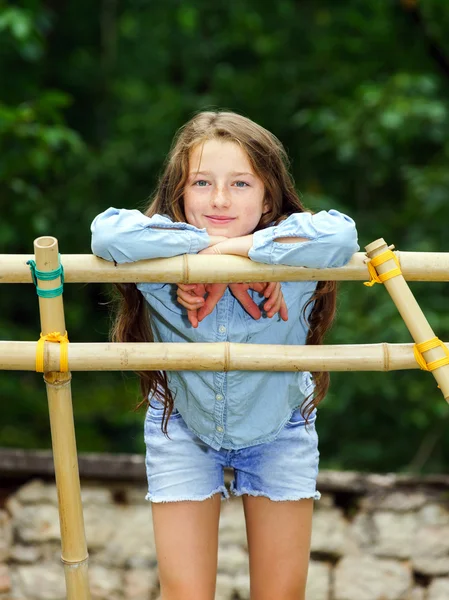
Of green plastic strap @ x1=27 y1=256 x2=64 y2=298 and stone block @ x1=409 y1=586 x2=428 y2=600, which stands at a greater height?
green plastic strap @ x1=27 y1=256 x2=64 y2=298

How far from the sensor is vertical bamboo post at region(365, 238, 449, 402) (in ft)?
6.28

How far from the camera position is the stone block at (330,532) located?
12.0ft

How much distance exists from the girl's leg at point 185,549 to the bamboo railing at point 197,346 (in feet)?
0.81

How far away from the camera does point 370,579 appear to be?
346 cm

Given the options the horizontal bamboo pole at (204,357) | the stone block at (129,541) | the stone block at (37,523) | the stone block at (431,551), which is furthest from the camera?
the stone block at (37,523)

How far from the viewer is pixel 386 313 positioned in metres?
4.45

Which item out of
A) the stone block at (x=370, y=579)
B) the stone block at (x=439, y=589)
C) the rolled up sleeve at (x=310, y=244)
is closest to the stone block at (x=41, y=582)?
the stone block at (x=370, y=579)

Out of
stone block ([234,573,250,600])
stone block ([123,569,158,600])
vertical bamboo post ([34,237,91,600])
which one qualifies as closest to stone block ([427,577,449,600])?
stone block ([234,573,250,600])

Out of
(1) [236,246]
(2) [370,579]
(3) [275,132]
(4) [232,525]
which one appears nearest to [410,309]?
(1) [236,246]

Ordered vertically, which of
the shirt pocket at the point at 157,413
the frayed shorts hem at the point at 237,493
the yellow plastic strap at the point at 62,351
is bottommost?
the frayed shorts hem at the point at 237,493

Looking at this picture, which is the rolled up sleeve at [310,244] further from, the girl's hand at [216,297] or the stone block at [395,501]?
the stone block at [395,501]

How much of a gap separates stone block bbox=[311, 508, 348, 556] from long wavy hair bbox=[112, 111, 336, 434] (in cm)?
165

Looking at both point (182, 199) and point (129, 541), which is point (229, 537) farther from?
point (182, 199)

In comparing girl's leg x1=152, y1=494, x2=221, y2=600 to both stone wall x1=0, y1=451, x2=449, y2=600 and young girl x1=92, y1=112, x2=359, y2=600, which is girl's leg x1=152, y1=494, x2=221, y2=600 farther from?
stone wall x1=0, y1=451, x2=449, y2=600
